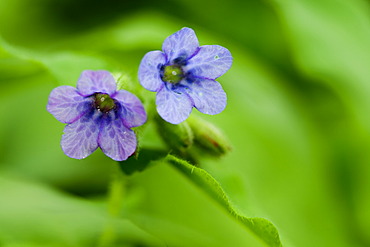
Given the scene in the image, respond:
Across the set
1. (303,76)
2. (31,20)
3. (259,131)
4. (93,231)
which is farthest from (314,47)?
(31,20)

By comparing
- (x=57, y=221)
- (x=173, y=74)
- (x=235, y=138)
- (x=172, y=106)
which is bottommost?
(x=57, y=221)

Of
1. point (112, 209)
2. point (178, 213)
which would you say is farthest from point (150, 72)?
point (178, 213)

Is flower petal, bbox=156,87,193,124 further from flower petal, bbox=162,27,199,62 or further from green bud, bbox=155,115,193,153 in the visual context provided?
green bud, bbox=155,115,193,153

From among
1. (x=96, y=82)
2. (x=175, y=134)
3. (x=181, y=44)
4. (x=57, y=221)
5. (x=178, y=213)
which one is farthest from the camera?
(x=178, y=213)

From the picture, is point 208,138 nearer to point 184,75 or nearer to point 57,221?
point 184,75

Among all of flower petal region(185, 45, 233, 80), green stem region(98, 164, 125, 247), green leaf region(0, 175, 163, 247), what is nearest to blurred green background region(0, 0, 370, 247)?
green leaf region(0, 175, 163, 247)

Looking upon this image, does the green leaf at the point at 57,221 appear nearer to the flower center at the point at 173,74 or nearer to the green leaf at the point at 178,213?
the green leaf at the point at 178,213
